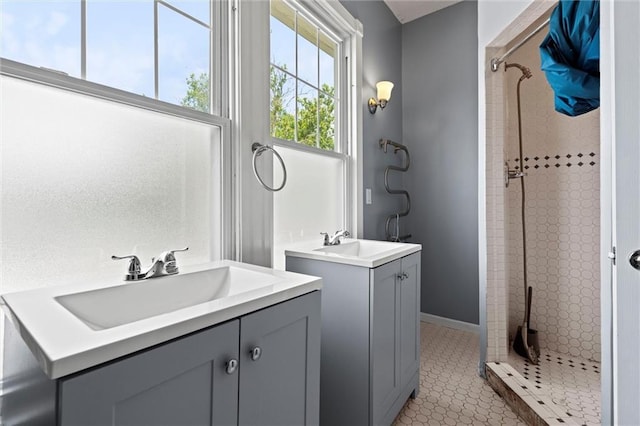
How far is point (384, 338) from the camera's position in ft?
4.58

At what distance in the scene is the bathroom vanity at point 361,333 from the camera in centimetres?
132

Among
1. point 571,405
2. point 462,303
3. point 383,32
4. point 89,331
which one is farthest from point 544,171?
point 89,331

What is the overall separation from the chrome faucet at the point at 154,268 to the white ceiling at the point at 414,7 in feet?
8.70

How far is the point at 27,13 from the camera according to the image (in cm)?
88

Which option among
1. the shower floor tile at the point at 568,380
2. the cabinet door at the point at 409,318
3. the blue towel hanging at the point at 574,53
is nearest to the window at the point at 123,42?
the cabinet door at the point at 409,318

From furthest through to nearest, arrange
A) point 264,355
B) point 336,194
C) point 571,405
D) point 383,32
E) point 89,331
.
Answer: point 383,32
point 336,194
point 571,405
point 264,355
point 89,331

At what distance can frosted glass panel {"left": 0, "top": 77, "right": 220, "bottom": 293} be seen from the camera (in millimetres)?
853

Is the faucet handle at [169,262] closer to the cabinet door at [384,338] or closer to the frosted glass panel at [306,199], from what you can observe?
the frosted glass panel at [306,199]

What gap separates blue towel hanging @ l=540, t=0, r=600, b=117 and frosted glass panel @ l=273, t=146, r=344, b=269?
120 centimetres

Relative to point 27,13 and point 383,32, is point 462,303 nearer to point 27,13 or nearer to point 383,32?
point 383,32

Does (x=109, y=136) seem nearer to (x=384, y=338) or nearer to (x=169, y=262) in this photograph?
(x=169, y=262)

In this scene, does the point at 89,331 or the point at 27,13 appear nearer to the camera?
the point at 89,331

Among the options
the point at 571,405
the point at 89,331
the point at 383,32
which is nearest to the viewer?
the point at 89,331

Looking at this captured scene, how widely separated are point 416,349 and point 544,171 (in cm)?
152
